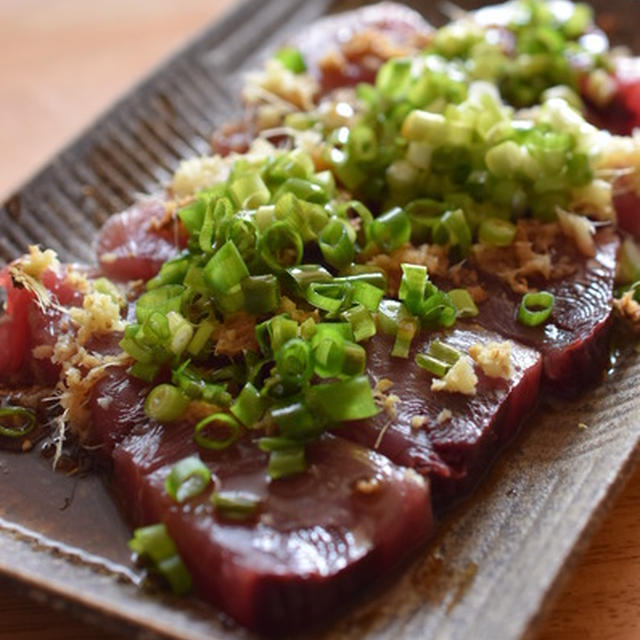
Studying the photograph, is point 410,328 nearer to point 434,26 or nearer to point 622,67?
point 622,67

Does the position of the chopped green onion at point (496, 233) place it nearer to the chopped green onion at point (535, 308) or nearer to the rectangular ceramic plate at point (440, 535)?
the chopped green onion at point (535, 308)

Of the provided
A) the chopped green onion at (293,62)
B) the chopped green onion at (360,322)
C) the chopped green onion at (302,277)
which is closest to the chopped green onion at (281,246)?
the chopped green onion at (302,277)

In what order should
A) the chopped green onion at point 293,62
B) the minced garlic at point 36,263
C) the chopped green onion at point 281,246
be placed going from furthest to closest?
the chopped green onion at point 293,62 < the minced garlic at point 36,263 < the chopped green onion at point 281,246

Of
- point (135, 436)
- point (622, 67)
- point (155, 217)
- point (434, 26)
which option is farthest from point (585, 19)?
point (135, 436)

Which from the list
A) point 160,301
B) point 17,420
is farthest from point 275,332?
point 17,420

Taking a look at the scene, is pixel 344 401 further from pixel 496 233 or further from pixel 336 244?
pixel 496 233

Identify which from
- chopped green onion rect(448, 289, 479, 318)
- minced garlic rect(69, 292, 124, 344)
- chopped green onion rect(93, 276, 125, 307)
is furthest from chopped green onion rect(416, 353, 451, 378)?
minced garlic rect(69, 292, 124, 344)
